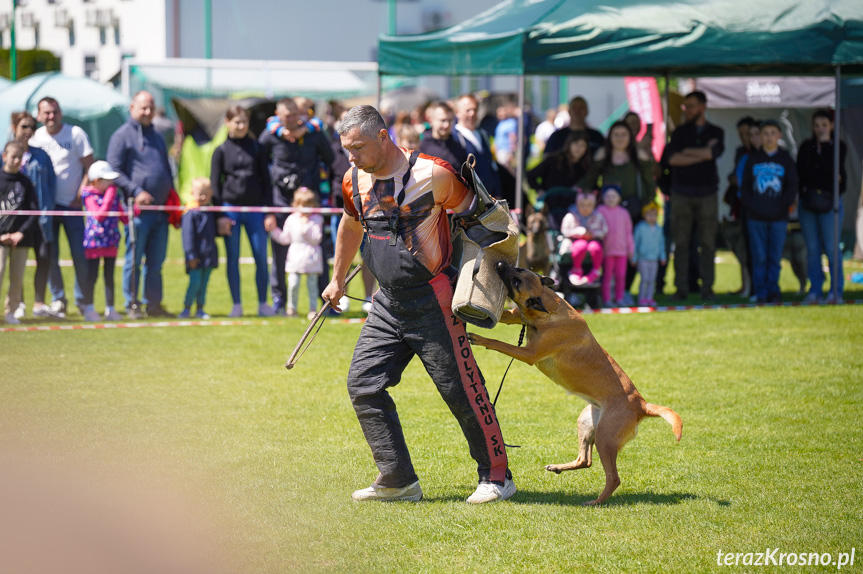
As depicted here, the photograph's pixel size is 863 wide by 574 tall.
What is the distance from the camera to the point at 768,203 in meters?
12.1

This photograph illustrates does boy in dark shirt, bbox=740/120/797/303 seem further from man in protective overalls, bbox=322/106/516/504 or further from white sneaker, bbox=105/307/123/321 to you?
man in protective overalls, bbox=322/106/516/504

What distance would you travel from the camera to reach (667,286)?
14.4 meters

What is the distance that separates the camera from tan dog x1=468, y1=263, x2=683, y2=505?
16.5 ft

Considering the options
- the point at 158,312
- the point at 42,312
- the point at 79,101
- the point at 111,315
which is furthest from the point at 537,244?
the point at 79,101

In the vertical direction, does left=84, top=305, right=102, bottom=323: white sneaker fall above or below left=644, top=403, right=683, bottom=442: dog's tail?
below

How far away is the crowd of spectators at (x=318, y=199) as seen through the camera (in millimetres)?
10898

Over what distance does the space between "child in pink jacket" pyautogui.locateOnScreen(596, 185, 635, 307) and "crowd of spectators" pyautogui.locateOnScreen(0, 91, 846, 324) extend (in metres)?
0.02

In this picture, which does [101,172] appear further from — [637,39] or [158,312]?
[637,39]


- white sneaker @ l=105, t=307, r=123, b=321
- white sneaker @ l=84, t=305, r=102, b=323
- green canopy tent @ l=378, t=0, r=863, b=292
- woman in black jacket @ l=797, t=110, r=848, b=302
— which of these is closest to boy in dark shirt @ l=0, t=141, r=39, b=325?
white sneaker @ l=84, t=305, r=102, b=323

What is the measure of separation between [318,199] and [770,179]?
210 inches

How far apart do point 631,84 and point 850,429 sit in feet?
46.1

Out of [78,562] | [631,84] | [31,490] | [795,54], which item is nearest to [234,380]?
[31,490]

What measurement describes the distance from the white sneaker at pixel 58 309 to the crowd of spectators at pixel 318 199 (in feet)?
0.34

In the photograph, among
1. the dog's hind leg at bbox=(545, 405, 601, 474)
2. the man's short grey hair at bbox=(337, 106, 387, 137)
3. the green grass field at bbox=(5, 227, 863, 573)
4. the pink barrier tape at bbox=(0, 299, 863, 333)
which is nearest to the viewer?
the green grass field at bbox=(5, 227, 863, 573)
